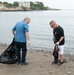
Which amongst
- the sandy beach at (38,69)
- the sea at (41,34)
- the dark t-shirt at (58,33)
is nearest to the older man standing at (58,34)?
the dark t-shirt at (58,33)

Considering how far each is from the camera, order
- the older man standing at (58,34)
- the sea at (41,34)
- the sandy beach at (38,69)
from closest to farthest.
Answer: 1. the sandy beach at (38,69)
2. the older man standing at (58,34)
3. the sea at (41,34)

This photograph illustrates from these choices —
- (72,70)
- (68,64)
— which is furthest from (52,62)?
(72,70)

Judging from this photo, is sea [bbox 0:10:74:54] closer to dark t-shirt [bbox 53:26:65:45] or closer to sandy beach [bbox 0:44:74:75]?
sandy beach [bbox 0:44:74:75]

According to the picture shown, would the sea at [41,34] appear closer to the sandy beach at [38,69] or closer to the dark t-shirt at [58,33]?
the sandy beach at [38,69]

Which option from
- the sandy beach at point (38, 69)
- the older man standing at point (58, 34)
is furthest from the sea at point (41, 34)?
the older man standing at point (58, 34)

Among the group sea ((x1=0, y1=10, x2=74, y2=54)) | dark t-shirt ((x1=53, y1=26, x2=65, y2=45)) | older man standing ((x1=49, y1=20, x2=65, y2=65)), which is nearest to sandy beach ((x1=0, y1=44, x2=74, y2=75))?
older man standing ((x1=49, y1=20, x2=65, y2=65))

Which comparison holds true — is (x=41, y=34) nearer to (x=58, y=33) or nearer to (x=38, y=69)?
(x=58, y=33)

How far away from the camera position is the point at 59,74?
954 centimetres

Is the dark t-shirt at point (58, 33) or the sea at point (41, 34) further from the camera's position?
the sea at point (41, 34)

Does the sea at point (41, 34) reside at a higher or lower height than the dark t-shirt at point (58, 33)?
lower

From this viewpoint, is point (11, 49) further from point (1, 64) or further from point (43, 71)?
point (43, 71)

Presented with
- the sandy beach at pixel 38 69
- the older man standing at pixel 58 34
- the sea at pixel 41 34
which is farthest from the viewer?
the sea at pixel 41 34

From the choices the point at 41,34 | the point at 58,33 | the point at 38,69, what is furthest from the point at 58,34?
the point at 41,34

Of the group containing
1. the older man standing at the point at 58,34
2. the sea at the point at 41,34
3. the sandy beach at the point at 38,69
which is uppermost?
the older man standing at the point at 58,34
